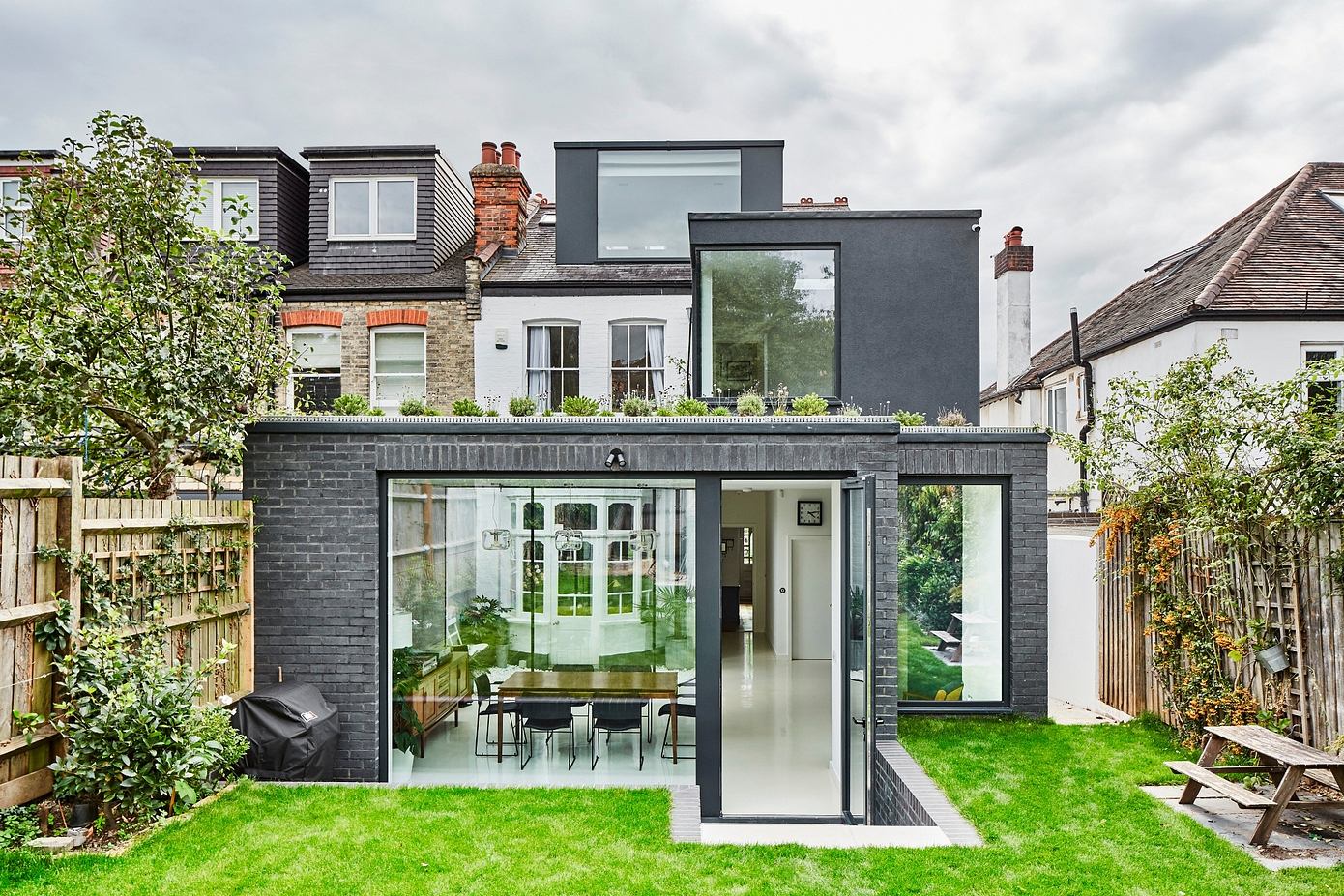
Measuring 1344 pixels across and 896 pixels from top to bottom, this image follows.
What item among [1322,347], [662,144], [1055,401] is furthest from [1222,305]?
[662,144]

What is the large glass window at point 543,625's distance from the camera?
23.2 ft

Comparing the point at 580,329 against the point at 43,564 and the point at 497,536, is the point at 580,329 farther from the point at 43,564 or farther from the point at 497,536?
the point at 43,564

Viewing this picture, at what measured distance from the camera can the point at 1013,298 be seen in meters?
14.8

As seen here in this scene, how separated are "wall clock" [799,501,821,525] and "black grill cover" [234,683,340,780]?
9.80m

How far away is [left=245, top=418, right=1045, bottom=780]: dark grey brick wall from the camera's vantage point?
672cm

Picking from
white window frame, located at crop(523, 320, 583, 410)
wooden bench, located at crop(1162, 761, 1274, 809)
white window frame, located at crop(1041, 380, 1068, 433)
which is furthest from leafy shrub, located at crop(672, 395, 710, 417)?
white window frame, located at crop(1041, 380, 1068, 433)

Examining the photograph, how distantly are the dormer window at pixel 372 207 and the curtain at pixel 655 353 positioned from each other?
4.88 metres

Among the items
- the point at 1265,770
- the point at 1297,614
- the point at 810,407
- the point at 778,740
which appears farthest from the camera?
the point at 778,740

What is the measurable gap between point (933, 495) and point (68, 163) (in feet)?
28.3

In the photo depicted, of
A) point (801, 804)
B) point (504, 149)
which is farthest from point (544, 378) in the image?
point (801, 804)

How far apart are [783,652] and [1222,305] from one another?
31.4ft

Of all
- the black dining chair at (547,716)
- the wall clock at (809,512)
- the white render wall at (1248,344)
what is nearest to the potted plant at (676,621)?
the black dining chair at (547,716)

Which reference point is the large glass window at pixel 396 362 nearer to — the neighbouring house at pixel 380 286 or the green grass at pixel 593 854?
the neighbouring house at pixel 380 286

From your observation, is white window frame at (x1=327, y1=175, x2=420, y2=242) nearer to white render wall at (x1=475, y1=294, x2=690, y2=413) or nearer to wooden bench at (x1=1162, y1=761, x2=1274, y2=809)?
white render wall at (x1=475, y1=294, x2=690, y2=413)
